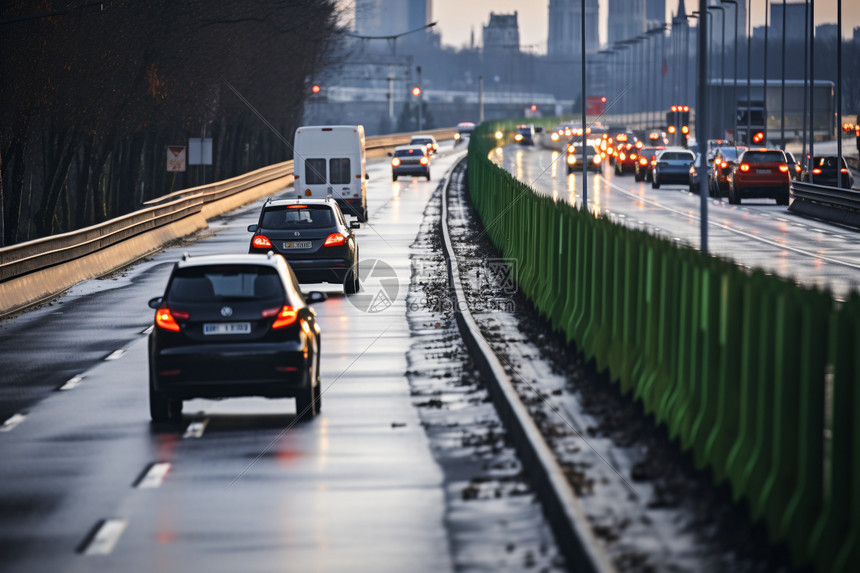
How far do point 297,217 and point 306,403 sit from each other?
1267 cm

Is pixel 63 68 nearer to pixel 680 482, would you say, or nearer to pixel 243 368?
pixel 243 368

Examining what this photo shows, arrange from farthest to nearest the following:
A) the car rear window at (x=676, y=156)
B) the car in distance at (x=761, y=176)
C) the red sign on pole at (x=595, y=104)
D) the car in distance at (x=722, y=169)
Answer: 1. the red sign on pole at (x=595, y=104)
2. the car rear window at (x=676, y=156)
3. the car in distance at (x=722, y=169)
4. the car in distance at (x=761, y=176)

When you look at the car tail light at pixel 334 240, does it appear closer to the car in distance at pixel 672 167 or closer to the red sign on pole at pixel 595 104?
the car in distance at pixel 672 167

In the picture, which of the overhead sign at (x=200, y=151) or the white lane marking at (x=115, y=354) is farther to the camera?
the overhead sign at (x=200, y=151)

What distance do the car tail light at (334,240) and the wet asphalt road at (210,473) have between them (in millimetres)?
5673

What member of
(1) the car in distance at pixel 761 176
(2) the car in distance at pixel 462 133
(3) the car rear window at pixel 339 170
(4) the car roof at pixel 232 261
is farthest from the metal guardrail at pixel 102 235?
(2) the car in distance at pixel 462 133

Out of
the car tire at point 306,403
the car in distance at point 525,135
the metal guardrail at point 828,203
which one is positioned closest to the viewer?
the car tire at point 306,403

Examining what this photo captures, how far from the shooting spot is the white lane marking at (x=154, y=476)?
11.1 m

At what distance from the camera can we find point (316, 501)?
10.4 m

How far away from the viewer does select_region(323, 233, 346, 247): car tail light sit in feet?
85.5

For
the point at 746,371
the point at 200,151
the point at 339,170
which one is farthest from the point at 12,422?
the point at 200,151

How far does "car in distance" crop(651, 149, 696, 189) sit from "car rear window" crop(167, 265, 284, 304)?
55896mm

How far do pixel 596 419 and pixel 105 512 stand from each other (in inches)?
180

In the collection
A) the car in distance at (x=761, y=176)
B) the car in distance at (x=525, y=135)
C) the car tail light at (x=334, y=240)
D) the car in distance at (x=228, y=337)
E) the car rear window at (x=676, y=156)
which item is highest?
the car in distance at (x=525, y=135)
